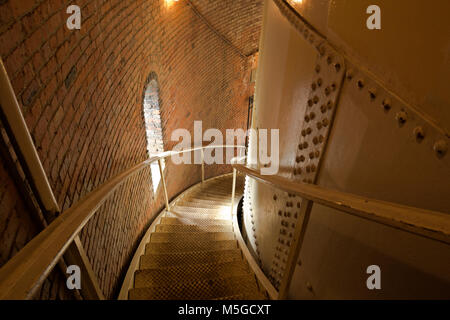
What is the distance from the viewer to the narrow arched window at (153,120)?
3789 millimetres

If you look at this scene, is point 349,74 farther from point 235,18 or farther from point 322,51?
point 235,18

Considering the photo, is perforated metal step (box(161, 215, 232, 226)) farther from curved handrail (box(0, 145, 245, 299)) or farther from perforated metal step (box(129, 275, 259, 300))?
curved handrail (box(0, 145, 245, 299))

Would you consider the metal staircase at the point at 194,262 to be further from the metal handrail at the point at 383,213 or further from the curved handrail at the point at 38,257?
the curved handrail at the point at 38,257

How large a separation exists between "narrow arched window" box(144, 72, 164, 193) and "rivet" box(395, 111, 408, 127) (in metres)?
3.30

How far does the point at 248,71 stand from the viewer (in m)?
8.30

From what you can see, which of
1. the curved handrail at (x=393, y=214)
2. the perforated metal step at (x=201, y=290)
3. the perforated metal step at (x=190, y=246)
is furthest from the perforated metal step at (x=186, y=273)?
the curved handrail at (x=393, y=214)

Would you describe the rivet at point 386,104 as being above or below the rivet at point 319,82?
below

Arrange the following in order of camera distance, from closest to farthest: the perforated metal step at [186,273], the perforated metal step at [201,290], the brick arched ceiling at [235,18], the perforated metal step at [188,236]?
1. the perforated metal step at [201,290]
2. the perforated metal step at [186,273]
3. the perforated metal step at [188,236]
4. the brick arched ceiling at [235,18]

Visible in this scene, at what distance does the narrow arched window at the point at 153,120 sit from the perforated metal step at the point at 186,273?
5.91 ft

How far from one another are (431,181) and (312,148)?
834mm

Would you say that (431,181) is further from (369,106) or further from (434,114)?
(369,106)

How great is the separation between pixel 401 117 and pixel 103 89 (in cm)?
231

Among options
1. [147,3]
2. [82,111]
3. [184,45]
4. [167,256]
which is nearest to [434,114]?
[82,111]

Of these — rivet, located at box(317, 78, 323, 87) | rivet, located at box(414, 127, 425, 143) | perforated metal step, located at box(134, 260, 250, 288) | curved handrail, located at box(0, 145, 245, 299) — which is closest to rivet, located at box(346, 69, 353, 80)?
rivet, located at box(317, 78, 323, 87)
